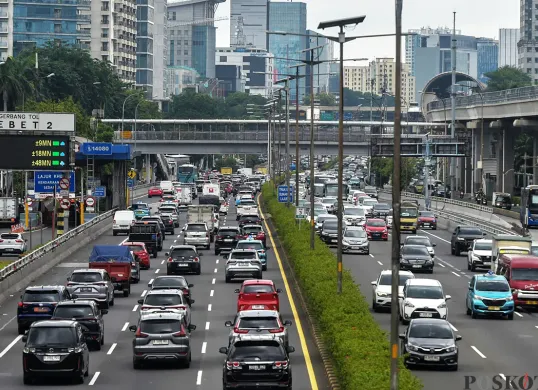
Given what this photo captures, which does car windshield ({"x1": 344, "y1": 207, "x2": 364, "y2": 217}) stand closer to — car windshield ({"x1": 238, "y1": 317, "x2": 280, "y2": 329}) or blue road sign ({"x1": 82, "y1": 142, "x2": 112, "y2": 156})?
blue road sign ({"x1": 82, "y1": 142, "x2": 112, "y2": 156})

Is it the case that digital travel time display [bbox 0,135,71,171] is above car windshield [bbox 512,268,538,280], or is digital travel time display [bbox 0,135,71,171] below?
above

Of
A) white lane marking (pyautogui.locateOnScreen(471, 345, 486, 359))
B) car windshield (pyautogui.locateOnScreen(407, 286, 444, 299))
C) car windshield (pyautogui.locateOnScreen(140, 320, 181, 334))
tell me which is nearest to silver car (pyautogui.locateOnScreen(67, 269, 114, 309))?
car windshield (pyautogui.locateOnScreen(407, 286, 444, 299))

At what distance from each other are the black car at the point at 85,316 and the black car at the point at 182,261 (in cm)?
2225

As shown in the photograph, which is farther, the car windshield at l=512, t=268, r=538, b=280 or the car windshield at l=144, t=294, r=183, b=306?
the car windshield at l=512, t=268, r=538, b=280

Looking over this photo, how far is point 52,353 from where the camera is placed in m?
31.0

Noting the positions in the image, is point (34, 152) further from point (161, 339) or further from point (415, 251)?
point (161, 339)

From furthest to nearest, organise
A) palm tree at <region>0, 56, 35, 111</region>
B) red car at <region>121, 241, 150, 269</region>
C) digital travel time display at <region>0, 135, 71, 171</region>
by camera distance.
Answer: palm tree at <region>0, 56, 35, 111</region> < red car at <region>121, 241, 150, 269</region> < digital travel time display at <region>0, 135, 71, 171</region>

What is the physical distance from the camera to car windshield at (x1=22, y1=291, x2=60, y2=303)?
133 ft

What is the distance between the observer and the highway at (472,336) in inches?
1292

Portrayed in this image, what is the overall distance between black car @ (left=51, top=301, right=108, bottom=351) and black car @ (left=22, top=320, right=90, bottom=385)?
15.3 feet

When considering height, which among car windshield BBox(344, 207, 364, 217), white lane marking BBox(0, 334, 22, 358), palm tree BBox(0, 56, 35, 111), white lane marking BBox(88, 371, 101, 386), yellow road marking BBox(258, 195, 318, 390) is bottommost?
white lane marking BBox(0, 334, 22, 358)

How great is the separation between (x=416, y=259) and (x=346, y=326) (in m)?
27.3

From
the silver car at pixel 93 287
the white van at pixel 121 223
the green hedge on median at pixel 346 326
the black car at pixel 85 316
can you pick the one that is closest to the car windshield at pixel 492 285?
the green hedge on median at pixel 346 326

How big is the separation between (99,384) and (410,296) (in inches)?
564
